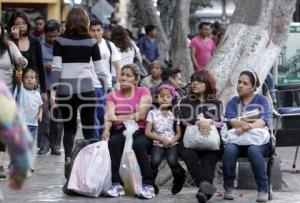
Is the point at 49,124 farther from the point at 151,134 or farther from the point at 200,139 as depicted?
the point at 200,139

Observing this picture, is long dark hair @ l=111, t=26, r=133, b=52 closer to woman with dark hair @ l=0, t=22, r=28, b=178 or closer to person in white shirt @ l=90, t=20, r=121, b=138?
person in white shirt @ l=90, t=20, r=121, b=138

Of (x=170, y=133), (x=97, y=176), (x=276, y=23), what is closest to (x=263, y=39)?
(x=276, y=23)

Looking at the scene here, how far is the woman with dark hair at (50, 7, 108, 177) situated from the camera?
10.5m

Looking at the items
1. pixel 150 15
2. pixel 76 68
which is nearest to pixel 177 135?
pixel 76 68

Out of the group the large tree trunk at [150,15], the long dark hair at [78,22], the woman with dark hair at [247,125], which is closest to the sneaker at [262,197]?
the woman with dark hair at [247,125]

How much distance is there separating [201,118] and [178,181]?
2.37 ft

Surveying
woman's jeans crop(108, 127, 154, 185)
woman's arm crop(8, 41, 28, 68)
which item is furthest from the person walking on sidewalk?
woman's jeans crop(108, 127, 154, 185)

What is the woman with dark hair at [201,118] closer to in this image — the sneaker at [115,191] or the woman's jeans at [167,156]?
the woman's jeans at [167,156]

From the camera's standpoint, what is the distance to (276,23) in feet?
36.4

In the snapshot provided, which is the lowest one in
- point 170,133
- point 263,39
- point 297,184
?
point 297,184

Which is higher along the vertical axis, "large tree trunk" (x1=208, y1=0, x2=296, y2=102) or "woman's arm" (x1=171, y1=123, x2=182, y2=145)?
"large tree trunk" (x1=208, y1=0, x2=296, y2=102)

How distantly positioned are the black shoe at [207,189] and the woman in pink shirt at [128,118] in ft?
2.07

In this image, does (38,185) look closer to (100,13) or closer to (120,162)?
(120,162)

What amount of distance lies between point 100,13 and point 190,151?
22.1 m
